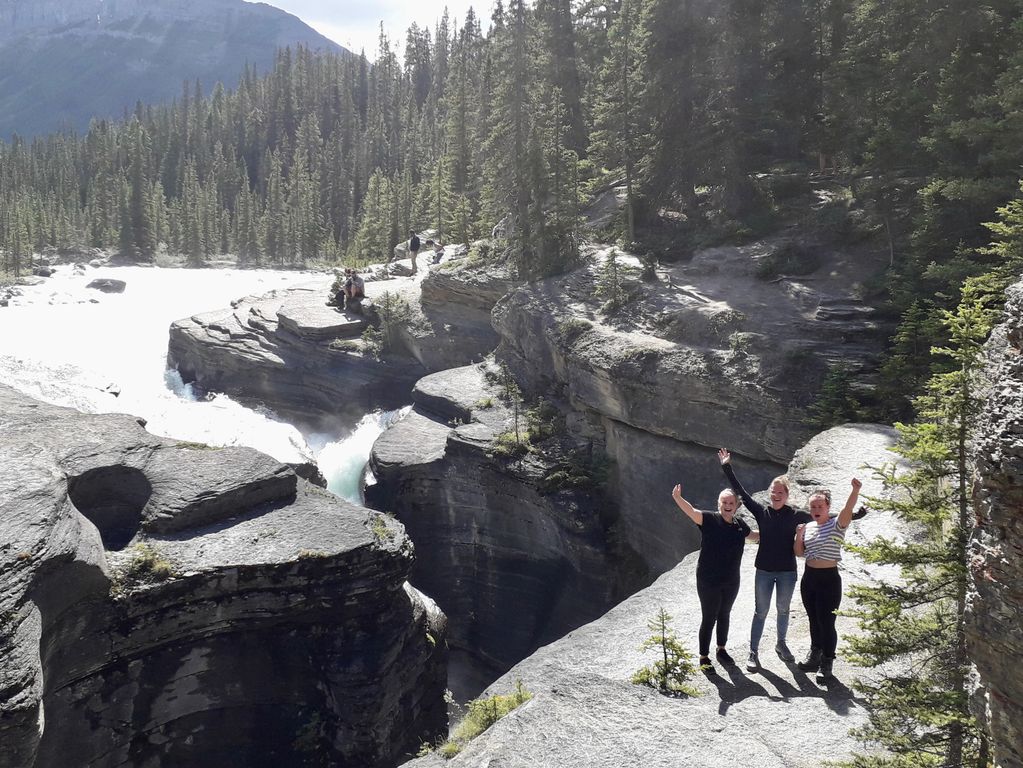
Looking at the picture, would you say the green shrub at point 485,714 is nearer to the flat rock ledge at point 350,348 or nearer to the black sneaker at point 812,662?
the black sneaker at point 812,662

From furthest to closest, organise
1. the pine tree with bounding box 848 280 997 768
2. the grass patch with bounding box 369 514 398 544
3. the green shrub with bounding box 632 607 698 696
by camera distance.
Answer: the grass patch with bounding box 369 514 398 544 < the green shrub with bounding box 632 607 698 696 < the pine tree with bounding box 848 280 997 768

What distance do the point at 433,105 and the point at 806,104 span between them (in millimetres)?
77196

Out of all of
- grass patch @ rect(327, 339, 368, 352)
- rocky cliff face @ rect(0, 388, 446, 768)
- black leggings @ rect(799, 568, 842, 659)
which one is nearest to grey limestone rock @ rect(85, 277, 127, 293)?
grass patch @ rect(327, 339, 368, 352)

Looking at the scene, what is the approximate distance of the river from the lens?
93.1 ft

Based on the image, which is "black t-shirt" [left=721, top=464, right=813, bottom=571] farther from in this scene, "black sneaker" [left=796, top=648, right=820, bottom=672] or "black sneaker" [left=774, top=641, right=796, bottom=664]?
"black sneaker" [left=774, top=641, right=796, bottom=664]

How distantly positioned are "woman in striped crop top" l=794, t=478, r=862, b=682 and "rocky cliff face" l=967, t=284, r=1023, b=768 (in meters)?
3.12

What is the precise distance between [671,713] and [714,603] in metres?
1.21

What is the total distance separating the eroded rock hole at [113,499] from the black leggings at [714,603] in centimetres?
1134

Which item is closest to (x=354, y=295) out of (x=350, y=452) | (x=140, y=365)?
(x=350, y=452)

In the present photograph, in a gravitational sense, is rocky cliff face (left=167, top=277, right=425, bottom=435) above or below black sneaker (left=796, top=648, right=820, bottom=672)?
below

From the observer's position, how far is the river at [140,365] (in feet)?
93.1

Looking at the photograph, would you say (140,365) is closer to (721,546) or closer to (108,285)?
(108,285)

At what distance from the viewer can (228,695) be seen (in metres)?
15.2

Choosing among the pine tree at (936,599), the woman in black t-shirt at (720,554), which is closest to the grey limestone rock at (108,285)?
the woman in black t-shirt at (720,554)
